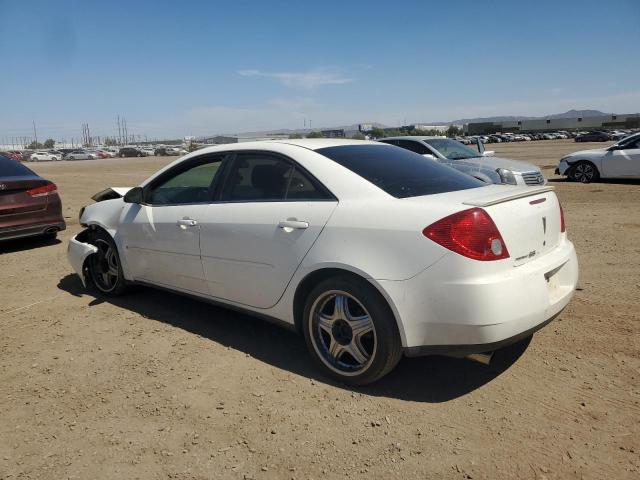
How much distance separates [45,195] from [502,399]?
737 cm

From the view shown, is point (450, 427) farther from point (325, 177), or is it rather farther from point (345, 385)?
point (325, 177)

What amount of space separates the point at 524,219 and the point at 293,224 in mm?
1428

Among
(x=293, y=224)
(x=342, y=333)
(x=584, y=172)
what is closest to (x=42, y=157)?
(x=584, y=172)

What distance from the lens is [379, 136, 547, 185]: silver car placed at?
984 centimetres

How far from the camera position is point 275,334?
13.7 feet

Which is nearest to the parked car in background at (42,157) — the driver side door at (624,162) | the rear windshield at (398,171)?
the driver side door at (624,162)

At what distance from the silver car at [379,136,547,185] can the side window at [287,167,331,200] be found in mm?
5936

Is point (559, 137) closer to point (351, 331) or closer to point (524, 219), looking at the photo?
point (524, 219)

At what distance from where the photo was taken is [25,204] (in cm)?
752

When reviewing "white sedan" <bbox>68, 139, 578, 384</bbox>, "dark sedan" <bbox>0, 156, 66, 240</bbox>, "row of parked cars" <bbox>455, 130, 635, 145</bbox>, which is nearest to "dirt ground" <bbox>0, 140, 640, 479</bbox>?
"white sedan" <bbox>68, 139, 578, 384</bbox>

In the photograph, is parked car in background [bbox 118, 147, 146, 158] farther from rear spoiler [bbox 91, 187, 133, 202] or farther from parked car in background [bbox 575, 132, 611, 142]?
rear spoiler [bbox 91, 187, 133, 202]

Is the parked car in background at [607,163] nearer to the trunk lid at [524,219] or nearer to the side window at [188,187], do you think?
the trunk lid at [524,219]

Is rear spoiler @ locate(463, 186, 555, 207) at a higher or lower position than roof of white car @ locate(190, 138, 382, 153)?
lower

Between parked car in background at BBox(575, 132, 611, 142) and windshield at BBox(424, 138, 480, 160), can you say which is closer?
windshield at BBox(424, 138, 480, 160)
